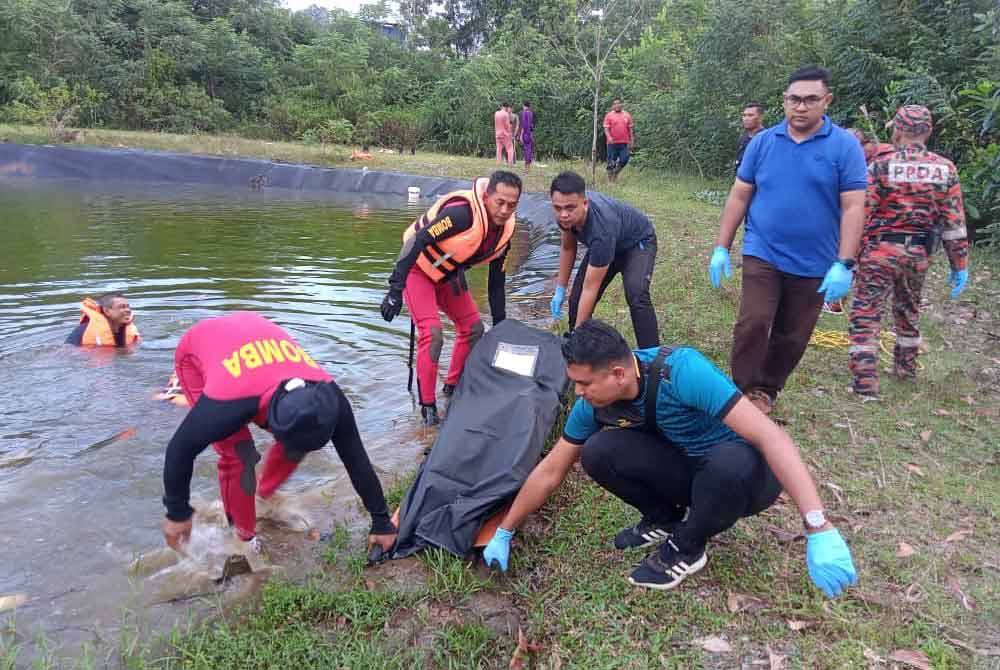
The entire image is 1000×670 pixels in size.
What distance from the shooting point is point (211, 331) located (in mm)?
2988

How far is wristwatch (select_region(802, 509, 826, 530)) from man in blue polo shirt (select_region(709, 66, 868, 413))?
5.25 ft

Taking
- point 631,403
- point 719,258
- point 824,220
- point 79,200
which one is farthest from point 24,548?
point 79,200

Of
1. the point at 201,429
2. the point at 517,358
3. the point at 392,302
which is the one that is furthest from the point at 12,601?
the point at 517,358

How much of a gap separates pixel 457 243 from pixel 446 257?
0.12 meters

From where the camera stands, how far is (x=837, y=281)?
3646 mm

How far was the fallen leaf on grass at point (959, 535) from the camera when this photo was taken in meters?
3.09

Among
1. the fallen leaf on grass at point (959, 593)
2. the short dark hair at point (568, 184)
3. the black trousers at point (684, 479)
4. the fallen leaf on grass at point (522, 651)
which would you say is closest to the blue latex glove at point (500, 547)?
the fallen leaf on grass at point (522, 651)

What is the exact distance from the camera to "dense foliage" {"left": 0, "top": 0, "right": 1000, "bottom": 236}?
442 inches

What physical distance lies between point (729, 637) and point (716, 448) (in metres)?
0.66

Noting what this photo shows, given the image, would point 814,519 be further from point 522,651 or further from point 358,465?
point 358,465

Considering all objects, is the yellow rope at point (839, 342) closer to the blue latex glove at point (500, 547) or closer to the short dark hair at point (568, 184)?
the short dark hair at point (568, 184)

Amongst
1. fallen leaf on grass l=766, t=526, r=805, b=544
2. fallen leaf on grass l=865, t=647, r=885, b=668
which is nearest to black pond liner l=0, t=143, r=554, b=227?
fallen leaf on grass l=766, t=526, r=805, b=544

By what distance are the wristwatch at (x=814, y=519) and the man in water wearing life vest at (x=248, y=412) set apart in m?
1.66

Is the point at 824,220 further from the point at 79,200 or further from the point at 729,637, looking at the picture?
the point at 79,200
